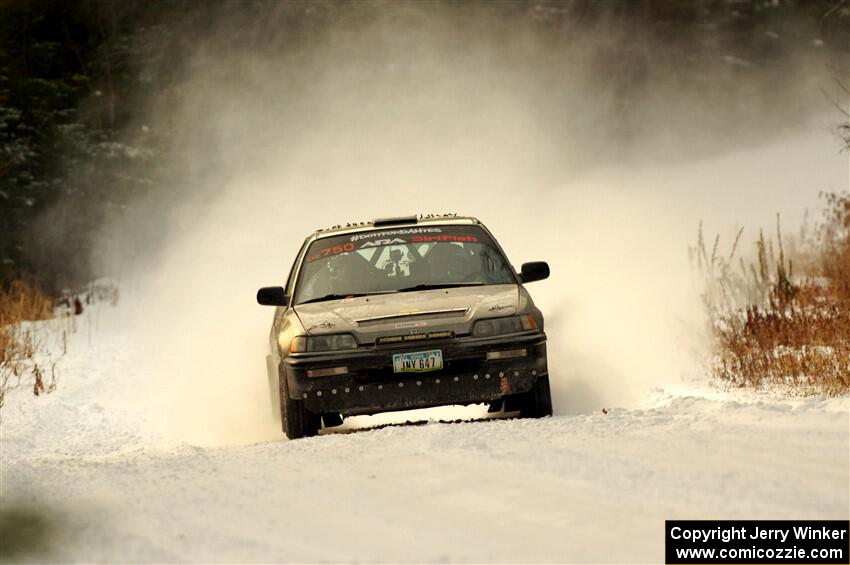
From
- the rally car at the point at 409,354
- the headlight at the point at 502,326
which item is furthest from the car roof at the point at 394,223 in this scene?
the headlight at the point at 502,326

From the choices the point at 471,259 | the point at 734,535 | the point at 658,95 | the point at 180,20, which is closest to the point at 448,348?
the point at 471,259

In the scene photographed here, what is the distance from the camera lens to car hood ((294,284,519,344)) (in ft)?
30.2

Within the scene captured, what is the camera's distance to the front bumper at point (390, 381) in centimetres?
909

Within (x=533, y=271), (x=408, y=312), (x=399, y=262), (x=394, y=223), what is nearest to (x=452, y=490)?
(x=408, y=312)

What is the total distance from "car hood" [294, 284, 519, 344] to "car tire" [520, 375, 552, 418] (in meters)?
0.54

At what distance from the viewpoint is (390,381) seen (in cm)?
911

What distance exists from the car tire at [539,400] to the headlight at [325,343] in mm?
1269

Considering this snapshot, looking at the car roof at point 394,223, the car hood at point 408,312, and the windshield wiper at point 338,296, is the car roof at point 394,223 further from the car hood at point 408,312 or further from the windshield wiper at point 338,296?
the car hood at point 408,312

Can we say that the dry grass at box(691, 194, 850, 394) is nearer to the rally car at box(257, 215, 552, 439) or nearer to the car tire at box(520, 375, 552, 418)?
the car tire at box(520, 375, 552, 418)

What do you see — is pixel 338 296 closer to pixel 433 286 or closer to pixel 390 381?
pixel 433 286

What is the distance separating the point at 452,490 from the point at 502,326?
3.11 metres

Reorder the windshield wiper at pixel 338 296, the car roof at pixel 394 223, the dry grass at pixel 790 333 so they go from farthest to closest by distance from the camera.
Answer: the car roof at pixel 394 223 → the dry grass at pixel 790 333 → the windshield wiper at pixel 338 296

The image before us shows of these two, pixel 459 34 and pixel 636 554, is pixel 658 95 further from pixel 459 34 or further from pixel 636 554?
pixel 636 554

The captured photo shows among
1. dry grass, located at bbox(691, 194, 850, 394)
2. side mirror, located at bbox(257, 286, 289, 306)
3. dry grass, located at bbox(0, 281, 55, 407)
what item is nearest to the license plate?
side mirror, located at bbox(257, 286, 289, 306)
